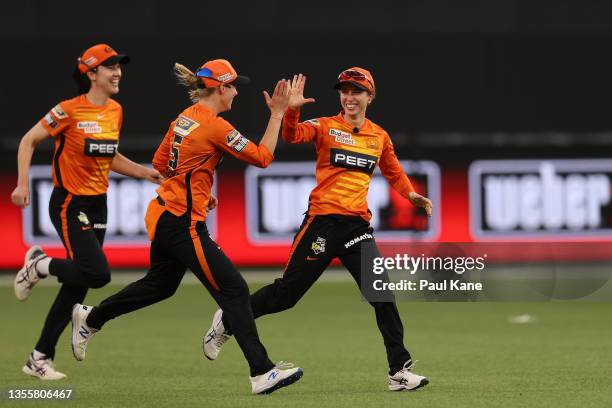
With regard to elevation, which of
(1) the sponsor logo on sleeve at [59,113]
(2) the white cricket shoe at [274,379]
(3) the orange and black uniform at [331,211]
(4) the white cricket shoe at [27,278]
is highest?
(1) the sponsor logo on sleeve at [59,113]

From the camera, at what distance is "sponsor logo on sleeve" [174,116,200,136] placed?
8211 millimetres

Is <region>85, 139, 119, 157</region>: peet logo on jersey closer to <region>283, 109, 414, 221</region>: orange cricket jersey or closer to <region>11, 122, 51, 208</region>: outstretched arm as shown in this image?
<region>11, 122, 51, 208</region>: outstretched arm

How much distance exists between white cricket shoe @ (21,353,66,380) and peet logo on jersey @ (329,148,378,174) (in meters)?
2.36

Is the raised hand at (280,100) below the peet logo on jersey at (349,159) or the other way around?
the other way around

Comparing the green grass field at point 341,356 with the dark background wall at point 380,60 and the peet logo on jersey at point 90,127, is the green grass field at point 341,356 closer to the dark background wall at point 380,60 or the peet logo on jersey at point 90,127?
the peet logo on jersey at point 90,127

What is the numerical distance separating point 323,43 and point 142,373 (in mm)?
8397

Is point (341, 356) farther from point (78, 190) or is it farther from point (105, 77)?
point (105, 77)

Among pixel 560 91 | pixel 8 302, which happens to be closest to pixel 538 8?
pixel 560 91

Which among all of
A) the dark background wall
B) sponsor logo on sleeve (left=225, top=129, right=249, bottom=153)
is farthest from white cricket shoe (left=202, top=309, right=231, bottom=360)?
the dark background wall

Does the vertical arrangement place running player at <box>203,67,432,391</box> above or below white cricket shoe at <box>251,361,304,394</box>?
above

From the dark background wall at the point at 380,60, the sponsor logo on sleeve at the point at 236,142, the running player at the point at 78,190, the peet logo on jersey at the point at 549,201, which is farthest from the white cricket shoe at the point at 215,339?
the peet logo on jersey at the point at 549,201

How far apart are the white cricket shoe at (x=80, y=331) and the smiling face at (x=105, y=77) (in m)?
1.51

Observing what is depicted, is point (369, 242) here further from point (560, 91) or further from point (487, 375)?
A: point (560, 91)

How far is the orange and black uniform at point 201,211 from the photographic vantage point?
8148mm
